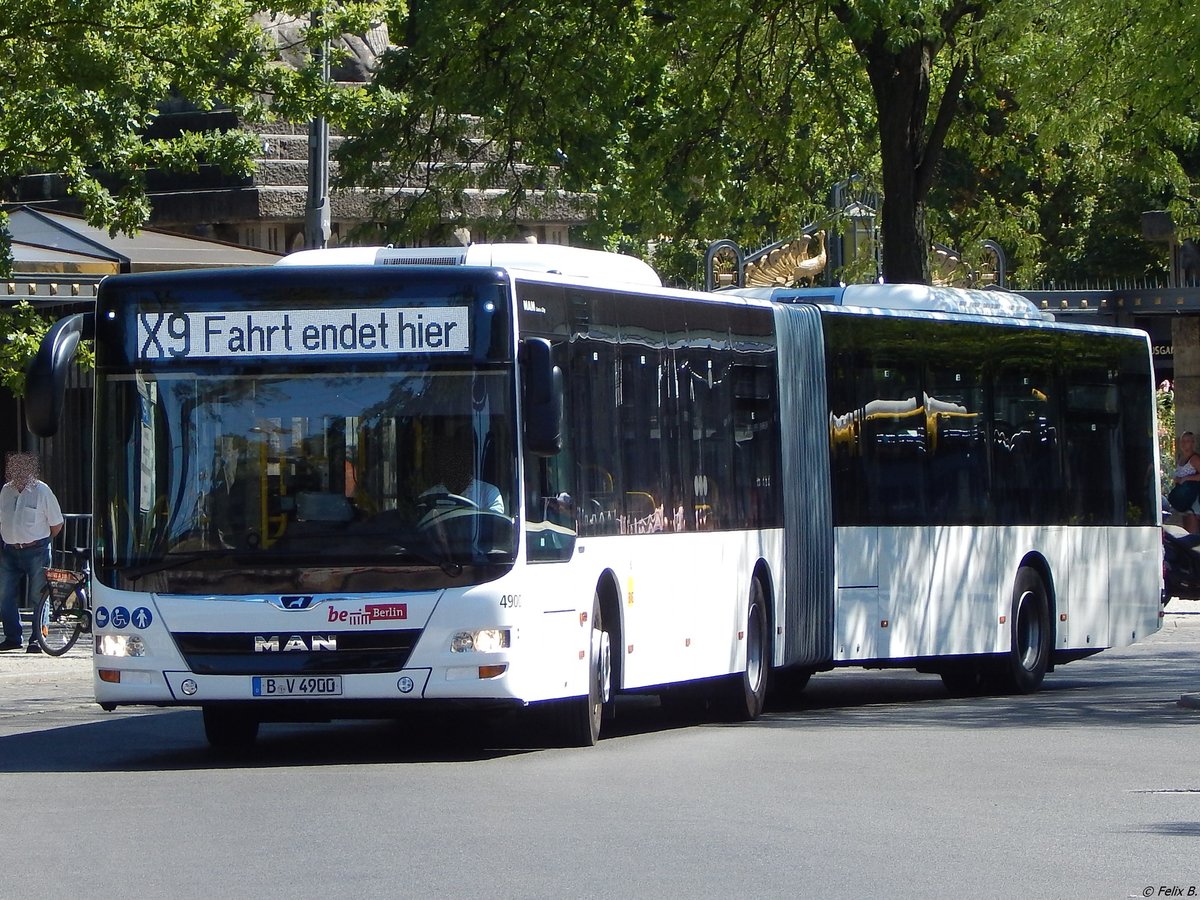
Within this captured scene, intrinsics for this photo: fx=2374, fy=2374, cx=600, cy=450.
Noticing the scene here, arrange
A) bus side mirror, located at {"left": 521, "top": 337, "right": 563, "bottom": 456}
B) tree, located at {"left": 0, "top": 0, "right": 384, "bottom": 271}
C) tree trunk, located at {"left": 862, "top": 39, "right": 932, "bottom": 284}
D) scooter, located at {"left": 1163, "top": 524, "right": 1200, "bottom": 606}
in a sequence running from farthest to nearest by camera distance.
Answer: scooter, located at {"left": 1163, "top": 524, "right": 1200, "bottom": 606}
tree trunk, located at {"left": 862, "top": 39, "right": 932, "bottom": 284}
tree, located at {"left": 0, "top": 0, "right": 384, "bottom": 271}
bus side mirror, located at {"left": 521, "top": 337, "right": 563, "bottom": 456}

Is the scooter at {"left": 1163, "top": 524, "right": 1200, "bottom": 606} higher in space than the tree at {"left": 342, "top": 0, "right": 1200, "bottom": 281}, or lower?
lower

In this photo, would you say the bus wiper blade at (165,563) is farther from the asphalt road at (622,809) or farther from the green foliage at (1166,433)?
the green foliage at (1166,433)

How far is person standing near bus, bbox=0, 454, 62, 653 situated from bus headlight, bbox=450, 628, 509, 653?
35.5 ft

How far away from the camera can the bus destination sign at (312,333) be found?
42.4 ft

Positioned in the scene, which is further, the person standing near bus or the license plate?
the person standing near bus

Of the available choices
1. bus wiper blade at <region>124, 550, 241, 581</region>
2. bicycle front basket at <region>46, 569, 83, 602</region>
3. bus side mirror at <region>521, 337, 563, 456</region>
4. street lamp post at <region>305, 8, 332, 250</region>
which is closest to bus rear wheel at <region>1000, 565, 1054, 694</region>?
bus side mirror at <region>521, 337, 563, 456</region>

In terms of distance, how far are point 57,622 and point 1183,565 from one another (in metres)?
12.2

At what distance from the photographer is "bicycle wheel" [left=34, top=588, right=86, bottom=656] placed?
74.0 ft

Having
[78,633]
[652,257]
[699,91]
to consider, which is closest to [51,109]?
[78,633]

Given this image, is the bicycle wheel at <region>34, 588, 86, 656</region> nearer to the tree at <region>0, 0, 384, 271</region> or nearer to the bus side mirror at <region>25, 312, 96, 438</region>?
the tree at <region>0, 0, 384, 271</region>

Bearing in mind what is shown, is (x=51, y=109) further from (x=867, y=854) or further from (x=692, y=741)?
(x=867, y=854)

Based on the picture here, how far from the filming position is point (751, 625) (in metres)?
16.7

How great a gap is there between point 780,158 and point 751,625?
12.0m

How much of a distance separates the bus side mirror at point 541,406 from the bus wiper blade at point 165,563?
5.79 feet
